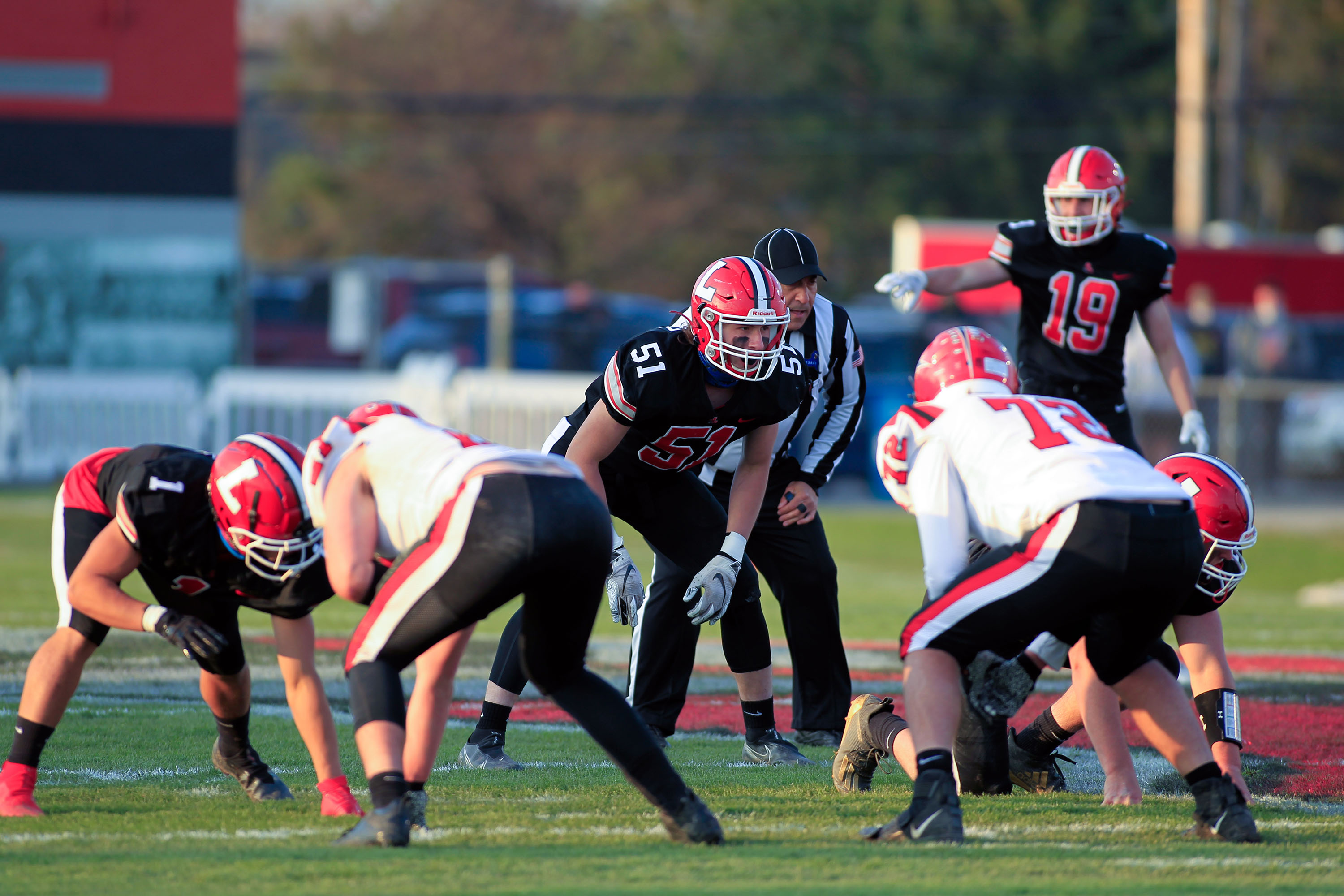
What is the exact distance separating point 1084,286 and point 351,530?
375 cm

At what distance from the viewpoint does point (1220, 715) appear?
16.5 feet

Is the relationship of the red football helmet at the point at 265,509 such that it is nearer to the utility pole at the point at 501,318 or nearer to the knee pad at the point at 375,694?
the knee pad at the point at 375,694

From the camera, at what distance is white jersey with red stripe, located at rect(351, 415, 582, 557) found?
4.12m

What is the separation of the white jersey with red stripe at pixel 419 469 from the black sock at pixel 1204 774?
191cm

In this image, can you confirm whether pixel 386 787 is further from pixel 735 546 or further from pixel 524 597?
Result: pixel 735 546

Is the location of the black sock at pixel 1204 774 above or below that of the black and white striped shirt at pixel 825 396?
below

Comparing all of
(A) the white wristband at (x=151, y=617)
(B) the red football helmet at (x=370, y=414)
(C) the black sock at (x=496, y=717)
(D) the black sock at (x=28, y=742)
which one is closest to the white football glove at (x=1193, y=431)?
(C) the black sock at (x=496, y=717)

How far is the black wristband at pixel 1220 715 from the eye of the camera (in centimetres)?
500

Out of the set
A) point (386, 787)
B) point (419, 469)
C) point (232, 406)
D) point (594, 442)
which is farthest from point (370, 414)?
point (232, 406)

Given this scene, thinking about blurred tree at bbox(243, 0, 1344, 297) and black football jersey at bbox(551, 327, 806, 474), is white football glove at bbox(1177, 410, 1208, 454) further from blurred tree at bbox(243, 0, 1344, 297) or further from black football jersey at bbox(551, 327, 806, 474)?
blurred tree at bbox(243, 0, 1344, 297)

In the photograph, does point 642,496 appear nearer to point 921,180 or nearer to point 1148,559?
point 1148,559

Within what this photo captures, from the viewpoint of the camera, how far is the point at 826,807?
4898 mm

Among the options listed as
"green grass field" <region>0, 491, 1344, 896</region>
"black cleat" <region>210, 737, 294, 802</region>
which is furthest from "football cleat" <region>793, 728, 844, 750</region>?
"black cleat" <region>210, 737, 294, 802</region>

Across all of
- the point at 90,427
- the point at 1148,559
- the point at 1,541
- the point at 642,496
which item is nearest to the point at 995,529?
the point at 1148,559
